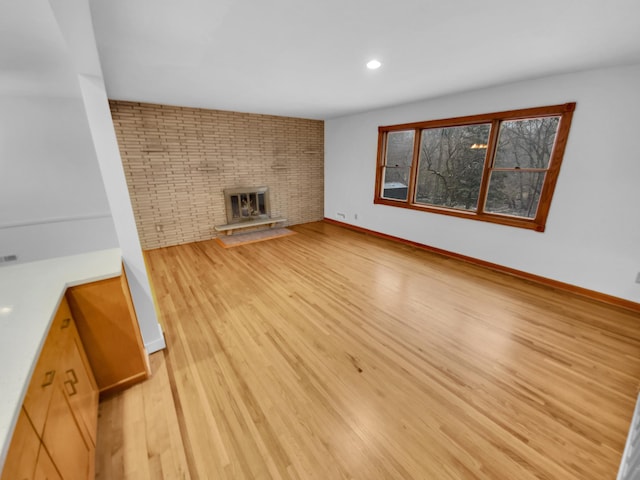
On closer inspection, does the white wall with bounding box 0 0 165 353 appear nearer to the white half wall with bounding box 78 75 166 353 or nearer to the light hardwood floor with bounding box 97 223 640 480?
the white half wall with bounding box 78 75 166 353

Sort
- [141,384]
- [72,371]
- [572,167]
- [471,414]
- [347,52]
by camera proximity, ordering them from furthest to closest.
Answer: [572,167] → [347,52] → [141,384] → [471,414] → [72,371]

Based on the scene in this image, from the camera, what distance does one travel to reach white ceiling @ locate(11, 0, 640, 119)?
1616mm

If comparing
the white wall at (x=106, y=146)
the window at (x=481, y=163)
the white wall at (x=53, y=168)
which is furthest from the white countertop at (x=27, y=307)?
the window at (x=481, y=163)

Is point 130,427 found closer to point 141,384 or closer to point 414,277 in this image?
point 141,384

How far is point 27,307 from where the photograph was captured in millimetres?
1184

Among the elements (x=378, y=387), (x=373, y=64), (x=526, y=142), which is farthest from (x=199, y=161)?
(x=526, y=142)

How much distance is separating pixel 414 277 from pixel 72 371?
337 centimetres

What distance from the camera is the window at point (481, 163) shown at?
312 cm

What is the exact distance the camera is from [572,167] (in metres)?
2.90

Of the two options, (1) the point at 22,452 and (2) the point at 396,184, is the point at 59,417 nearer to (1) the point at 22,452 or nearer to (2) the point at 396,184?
(1) the point at 22,452

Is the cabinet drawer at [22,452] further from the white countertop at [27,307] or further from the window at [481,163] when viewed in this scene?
the window at [481,163]

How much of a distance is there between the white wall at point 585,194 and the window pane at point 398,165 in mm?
621

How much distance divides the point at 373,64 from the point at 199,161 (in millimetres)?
3625

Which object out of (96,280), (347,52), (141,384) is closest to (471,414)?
(141,384)
